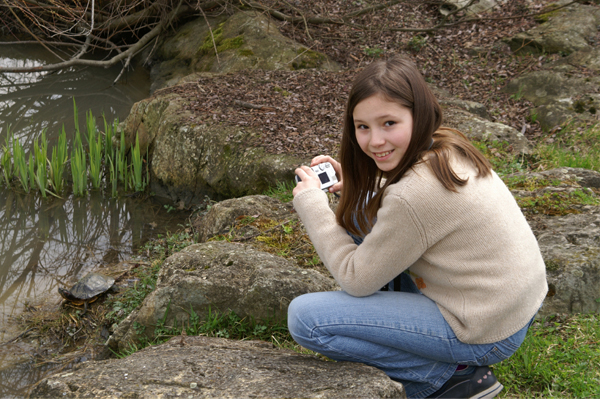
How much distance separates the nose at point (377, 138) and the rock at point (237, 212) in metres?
2.08

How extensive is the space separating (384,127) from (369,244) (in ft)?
1.49

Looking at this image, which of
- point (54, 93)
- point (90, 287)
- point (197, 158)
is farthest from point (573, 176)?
point (54, 93)

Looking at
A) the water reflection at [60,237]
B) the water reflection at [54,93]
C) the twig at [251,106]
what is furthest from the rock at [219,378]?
the water reflection at [54,93]

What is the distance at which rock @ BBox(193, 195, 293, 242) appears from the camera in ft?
12.9

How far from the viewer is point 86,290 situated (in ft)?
13.0

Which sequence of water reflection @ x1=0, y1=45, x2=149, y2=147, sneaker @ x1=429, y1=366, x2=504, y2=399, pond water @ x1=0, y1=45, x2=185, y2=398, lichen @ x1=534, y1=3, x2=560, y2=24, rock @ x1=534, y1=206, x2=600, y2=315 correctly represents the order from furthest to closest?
lichen @ x1=534, y1=3, x2=560, y2=24, water reflection @ x1=0, y1=45, x2=149, y2=147, pond water @ x1=0, y1=45, x2=185, y2=398, rock @ x1=534, y1=206, x2=600, y2=315, sneaker @ x1=429, y1=366, x2=504, y2=399

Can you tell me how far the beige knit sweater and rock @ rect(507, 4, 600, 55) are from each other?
6.71m

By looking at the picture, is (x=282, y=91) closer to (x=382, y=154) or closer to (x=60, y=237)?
(x=60, y=237)

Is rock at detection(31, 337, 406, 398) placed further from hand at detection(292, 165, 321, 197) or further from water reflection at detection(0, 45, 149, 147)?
water reflection at detection(0, 45, 149, 147)

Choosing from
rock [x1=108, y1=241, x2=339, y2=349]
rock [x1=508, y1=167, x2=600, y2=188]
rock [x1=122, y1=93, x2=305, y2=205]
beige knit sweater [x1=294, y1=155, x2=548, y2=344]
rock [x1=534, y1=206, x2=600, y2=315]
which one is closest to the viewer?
beige knit sweater [x1=294, y1=155, x2=548, y2=344]

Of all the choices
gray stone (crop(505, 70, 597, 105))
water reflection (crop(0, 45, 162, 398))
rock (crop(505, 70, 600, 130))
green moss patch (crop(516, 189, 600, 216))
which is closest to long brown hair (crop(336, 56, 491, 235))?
green moss patch (crop(516, 189, 600, 216))

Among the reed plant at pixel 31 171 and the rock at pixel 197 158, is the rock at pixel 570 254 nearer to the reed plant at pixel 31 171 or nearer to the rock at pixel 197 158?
the rock at pixel 197 158

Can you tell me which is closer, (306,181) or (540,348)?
(306,181)

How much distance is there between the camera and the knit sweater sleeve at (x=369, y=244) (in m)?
1.77
